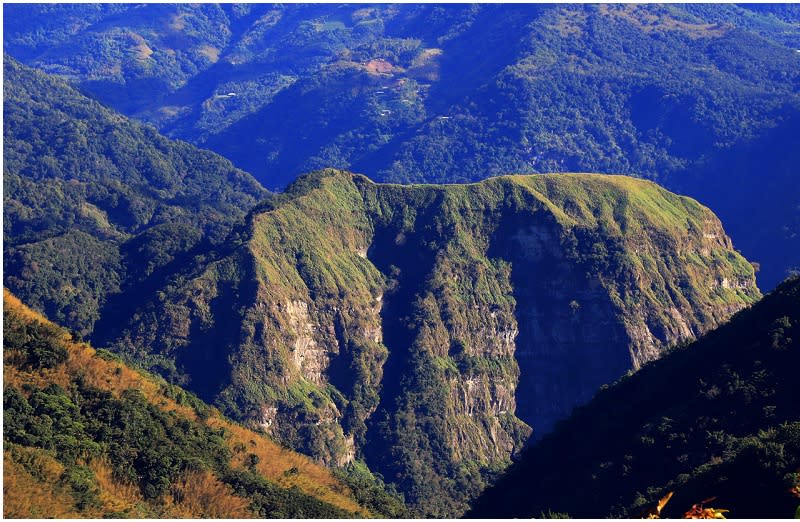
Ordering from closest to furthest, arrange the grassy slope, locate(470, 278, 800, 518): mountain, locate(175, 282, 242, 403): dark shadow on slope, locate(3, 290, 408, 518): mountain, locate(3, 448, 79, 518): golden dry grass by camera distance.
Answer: locate(3, 448, 79, 518): golden dry grass → the grassy slope → locate(3, 290, 408, 518): mountain → locate(470, 278, 800, 518): mountain → locate(175, 282, 242, 403): dark shadow on slope

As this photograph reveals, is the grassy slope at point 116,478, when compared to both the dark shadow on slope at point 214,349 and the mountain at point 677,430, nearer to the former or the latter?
the mountain at point 677,430

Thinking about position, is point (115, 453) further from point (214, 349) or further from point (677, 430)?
point (214, 349)

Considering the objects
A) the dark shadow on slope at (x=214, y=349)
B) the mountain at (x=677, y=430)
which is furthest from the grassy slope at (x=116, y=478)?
the dark shadow on slope at (x=214, y=349)

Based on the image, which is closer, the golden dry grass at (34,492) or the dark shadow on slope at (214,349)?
the golden dry grass at (34,492)

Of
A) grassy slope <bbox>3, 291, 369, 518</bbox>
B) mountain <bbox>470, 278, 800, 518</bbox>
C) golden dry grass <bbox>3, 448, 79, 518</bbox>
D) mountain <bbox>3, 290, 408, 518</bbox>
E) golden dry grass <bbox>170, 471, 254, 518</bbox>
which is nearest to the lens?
golden dry grass <bbox>3, 448, 79, 518</bbox>

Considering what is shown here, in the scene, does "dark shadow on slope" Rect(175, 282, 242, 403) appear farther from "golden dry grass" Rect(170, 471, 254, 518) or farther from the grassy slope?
"golden dry grass" Rect(170, 471, 254, 518)

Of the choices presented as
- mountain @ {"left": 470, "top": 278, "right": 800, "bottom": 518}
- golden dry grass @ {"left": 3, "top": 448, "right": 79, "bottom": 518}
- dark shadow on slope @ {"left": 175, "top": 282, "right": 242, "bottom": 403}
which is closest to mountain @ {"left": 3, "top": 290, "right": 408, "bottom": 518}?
golden dry grass @ {"left": 3, "top": 448, "right": 79, "bottom": 518}

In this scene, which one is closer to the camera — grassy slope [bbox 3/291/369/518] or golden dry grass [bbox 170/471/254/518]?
grassy slope [bbox 3/291/369/518]
